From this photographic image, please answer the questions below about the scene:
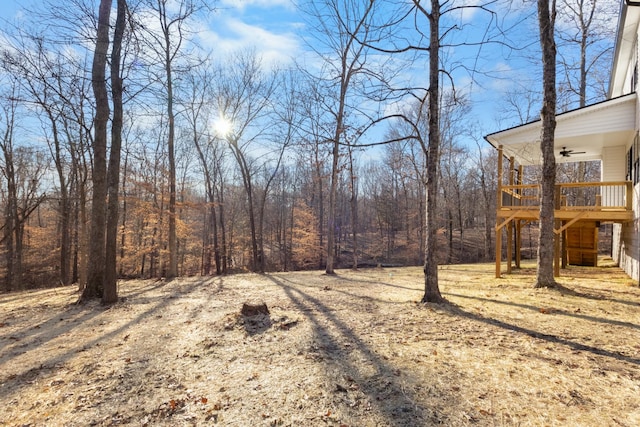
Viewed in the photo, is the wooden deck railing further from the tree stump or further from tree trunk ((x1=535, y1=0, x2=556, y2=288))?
the tree stump

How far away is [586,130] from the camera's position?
27.8 feet

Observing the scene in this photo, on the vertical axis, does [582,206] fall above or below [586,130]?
below

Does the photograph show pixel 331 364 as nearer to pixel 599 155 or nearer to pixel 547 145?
pixel 547 145

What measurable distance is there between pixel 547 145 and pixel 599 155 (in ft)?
25.2

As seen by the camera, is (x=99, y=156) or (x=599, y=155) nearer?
(x=99, y=156)

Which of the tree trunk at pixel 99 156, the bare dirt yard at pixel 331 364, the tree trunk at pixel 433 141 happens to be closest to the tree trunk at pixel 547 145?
the bare dirt yard at pixel 331 364

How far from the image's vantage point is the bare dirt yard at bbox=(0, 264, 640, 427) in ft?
7.89

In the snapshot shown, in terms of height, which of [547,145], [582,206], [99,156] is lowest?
[582,206]

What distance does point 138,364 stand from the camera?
3400 mm

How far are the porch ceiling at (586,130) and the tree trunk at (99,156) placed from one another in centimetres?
1013

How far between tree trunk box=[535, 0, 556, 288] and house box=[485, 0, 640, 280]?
157 centimetres

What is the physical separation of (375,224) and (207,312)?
30178 mm

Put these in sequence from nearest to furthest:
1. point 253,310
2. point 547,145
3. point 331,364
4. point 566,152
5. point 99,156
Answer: point 331,364, point 253,310, point 99,156, point 547,145, point 566,152

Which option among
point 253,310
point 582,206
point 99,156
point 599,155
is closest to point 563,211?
point 582,206
